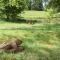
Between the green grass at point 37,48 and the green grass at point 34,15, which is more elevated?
the green grass at point 37,48

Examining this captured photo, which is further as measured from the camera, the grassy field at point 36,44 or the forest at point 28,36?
the forest at point 28,36

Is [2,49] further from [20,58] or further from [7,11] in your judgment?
[7,11]

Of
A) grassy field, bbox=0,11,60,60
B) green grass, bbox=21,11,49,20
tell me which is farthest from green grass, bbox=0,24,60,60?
green grass, bbox=21,11,49,20

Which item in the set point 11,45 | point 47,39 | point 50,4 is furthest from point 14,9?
point 11,45

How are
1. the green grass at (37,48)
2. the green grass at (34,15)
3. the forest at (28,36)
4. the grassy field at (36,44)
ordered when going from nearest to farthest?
the green grass at (37,48)
the grassy field at (36,44)
the forest at (28,36)
the green grass at (34,15)

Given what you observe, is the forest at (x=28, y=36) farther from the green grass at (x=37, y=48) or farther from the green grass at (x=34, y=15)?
the green grass at (x=34, y=15)

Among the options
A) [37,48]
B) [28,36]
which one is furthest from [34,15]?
[37,48]

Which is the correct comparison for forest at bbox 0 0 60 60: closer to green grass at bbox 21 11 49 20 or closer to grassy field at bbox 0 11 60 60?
grassy field at bbox 0 11 60 60

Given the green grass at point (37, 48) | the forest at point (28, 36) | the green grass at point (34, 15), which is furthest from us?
the green grass at point (34, 15)

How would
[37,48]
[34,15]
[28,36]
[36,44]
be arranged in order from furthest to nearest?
[34,15] → [28,36] → [36,44] → [37,48]

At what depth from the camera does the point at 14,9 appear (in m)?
31.6

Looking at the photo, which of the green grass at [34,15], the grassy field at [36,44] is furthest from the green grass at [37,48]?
the green grass at [34,15]

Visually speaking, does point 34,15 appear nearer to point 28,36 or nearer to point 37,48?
point 28,36

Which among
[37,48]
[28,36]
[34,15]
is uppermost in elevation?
[37,48]
